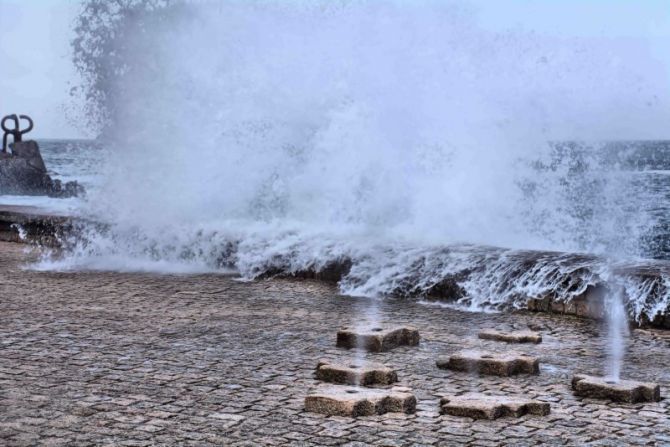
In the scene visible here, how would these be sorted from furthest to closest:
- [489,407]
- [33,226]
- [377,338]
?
[33,226]
[377,338]
[489,407]

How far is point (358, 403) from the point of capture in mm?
4516

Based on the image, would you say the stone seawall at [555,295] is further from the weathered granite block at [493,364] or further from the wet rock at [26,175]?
the wet rock at [26,175]

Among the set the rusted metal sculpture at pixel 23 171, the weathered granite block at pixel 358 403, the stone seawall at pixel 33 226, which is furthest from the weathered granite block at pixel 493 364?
the rusted metal sculpture at pixel 23 171

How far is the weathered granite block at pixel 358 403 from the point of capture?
4.51 metres

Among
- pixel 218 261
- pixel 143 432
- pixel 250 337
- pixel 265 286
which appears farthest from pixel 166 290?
pixel 143 432

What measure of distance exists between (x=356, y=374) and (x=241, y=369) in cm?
70

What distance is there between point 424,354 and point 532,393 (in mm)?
1031

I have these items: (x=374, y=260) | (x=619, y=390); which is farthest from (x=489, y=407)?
(x=374, y=260)

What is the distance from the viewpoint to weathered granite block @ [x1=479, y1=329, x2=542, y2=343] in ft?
21.2

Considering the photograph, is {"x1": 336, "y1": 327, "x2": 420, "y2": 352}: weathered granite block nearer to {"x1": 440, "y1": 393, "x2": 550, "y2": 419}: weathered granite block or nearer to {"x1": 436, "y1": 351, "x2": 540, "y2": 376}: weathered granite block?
{"x1": 436, "y1": 351, "x2": 540, "y2": 376}: weathered granite block

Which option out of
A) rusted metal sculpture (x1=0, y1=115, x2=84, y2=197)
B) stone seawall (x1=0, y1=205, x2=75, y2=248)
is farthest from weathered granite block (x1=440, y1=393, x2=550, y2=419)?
rusted metal sculpture (x1=0, y1=115, x2=84, y2=197)

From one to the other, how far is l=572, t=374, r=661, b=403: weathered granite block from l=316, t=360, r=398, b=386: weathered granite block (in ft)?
2.82

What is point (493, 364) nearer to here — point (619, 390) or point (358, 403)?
point (619, 390)

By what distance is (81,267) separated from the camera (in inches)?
398
